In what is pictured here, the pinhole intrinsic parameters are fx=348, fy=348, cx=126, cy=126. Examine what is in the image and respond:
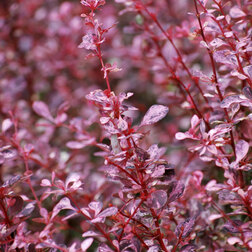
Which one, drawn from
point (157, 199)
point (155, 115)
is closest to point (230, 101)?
point (155, 115)

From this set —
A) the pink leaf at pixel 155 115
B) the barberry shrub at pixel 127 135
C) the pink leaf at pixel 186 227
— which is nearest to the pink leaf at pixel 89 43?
the barberry shrub at pixel 127 135

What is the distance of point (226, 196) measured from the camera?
84 cm

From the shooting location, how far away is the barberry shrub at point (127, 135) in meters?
0.80


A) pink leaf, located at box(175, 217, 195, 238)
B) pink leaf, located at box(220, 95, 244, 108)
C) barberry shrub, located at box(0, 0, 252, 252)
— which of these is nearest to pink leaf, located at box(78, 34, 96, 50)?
barberry shrub, located at box(0, 0, 252, 252)

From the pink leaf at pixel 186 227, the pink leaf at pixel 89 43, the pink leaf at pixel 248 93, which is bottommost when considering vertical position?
the pink leaf at pixel 186 227

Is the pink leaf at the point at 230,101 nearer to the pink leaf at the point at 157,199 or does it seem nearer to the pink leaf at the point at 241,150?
the pink leaf at the point at 241,150

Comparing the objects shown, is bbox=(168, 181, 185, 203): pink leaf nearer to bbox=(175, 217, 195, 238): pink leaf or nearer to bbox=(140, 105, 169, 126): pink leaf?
bbox=(175, 217, 195, 238): pink leaf

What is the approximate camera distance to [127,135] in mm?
774

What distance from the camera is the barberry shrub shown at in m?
0.80

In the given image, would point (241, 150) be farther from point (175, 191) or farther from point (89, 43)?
point (89, 43)

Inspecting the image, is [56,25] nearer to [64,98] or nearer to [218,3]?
[64,98]

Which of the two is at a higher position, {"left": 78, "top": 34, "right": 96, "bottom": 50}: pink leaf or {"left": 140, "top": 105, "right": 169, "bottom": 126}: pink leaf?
{"left": 78, "top": 34, "right": 96, "bottom": 50}: pink leaf

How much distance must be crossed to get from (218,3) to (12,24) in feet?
4.47

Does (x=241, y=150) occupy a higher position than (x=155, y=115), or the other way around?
(x=155, y=115)
